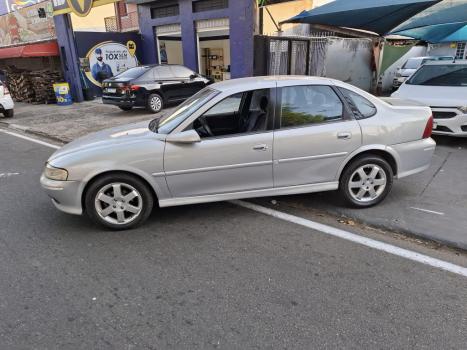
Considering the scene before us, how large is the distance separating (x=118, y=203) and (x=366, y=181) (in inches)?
111

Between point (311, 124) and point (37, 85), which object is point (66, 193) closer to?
point (311, 124)

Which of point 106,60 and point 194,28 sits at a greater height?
point 194,28

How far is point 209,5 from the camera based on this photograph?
13.4 m

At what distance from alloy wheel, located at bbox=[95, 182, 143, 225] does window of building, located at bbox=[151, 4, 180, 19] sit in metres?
12.8

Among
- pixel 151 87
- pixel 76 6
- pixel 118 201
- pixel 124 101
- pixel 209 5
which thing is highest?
pixel 76 6

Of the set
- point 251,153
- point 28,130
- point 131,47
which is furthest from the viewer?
point 131,47

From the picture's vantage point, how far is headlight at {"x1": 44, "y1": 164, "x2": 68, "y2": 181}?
3.70m

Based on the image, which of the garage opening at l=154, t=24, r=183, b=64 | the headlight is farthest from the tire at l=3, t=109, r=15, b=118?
the headlight

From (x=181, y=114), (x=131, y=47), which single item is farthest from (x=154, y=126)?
(x=131, y=47)

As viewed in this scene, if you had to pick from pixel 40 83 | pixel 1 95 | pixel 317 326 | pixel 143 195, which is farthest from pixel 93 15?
pixel 317 326

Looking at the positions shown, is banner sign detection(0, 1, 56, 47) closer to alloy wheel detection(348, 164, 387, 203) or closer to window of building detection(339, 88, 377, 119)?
window of building detection(339, 88, 377, 119)

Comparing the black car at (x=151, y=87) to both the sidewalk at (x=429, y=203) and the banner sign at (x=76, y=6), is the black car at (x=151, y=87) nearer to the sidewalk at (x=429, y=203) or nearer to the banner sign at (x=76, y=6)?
the banner sign at (x=76, y=6)

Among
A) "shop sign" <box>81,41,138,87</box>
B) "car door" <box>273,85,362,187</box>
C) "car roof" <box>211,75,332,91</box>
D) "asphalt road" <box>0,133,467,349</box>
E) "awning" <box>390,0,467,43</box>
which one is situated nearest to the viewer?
"asphalt road" <box>0,133,467,349</box>

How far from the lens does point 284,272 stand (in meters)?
3.15
